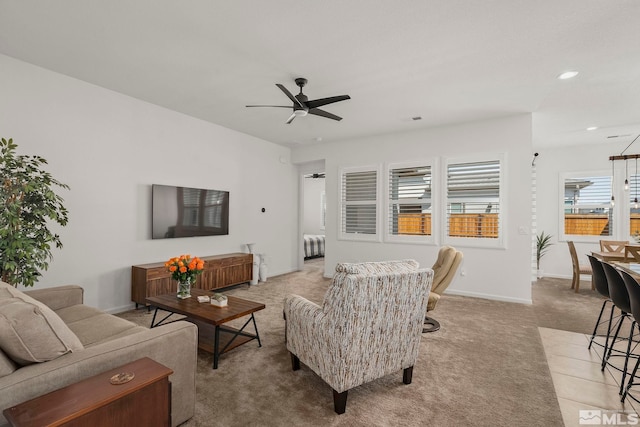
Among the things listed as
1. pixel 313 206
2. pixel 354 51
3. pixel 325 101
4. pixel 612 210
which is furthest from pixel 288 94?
pixel 313 206

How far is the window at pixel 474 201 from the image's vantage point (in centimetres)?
484

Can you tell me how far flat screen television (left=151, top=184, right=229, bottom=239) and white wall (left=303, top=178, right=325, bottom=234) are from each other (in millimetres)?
5265

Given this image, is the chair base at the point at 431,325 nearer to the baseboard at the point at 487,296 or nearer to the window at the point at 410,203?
the baseboard at the point at 487,296

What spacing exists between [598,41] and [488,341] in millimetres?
2984

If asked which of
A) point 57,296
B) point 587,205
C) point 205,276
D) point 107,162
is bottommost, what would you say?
point 205,276

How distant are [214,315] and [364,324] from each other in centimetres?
136

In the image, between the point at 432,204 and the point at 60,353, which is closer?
the point at 60,353

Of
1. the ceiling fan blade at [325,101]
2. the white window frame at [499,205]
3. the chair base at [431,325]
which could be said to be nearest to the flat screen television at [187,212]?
the ceiling fan blade at [325,101]

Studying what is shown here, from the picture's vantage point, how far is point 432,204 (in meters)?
5.32

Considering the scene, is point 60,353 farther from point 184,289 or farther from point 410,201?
point 410,201

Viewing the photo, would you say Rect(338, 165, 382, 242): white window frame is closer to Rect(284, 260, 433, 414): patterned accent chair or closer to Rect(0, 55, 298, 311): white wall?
Rect(0, 55, 298, 311): white wall

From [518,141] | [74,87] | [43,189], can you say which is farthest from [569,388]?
[74,87]

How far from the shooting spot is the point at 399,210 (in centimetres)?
568

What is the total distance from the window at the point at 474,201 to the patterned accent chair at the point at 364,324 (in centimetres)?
330
